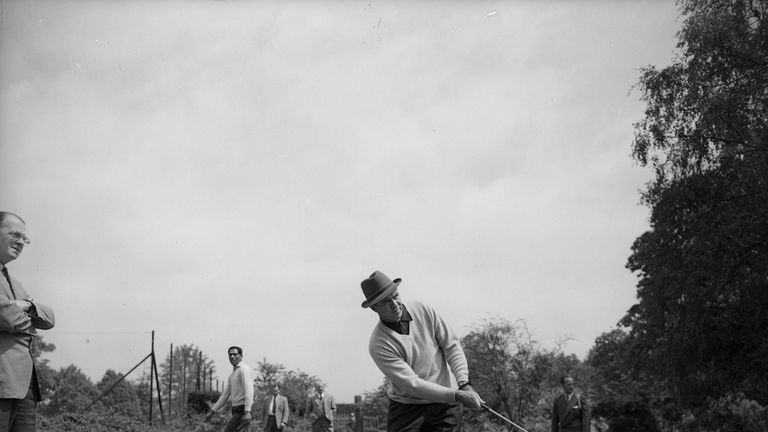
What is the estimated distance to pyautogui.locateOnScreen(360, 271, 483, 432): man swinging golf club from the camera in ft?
16.8

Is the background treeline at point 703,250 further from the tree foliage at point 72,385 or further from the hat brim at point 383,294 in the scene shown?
the tree foliage at point 72,385

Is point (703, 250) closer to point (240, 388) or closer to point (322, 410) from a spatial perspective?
point (322, 410)

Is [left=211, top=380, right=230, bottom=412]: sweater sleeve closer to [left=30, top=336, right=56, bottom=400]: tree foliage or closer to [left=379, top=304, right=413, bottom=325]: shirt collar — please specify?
[left=379, top=304, right=413, bottom=325]: shirt collar

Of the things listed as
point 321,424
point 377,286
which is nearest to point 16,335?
point 377,286

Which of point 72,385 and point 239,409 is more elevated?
point 72,385

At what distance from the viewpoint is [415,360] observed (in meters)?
5.34

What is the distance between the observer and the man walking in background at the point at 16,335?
4.23 meters

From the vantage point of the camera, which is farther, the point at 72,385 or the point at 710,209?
the point at 72,385

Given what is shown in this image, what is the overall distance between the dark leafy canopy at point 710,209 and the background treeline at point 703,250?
0.04 meters

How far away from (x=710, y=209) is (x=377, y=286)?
23.5 m

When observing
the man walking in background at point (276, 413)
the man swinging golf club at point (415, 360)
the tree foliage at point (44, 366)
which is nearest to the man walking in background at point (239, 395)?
the man walking in background at point (276, 413)

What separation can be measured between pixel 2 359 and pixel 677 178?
25.6 m

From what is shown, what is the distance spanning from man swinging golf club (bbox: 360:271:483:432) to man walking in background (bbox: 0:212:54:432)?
7.37ft

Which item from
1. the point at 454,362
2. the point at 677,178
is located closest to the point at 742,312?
the point at 677,178
